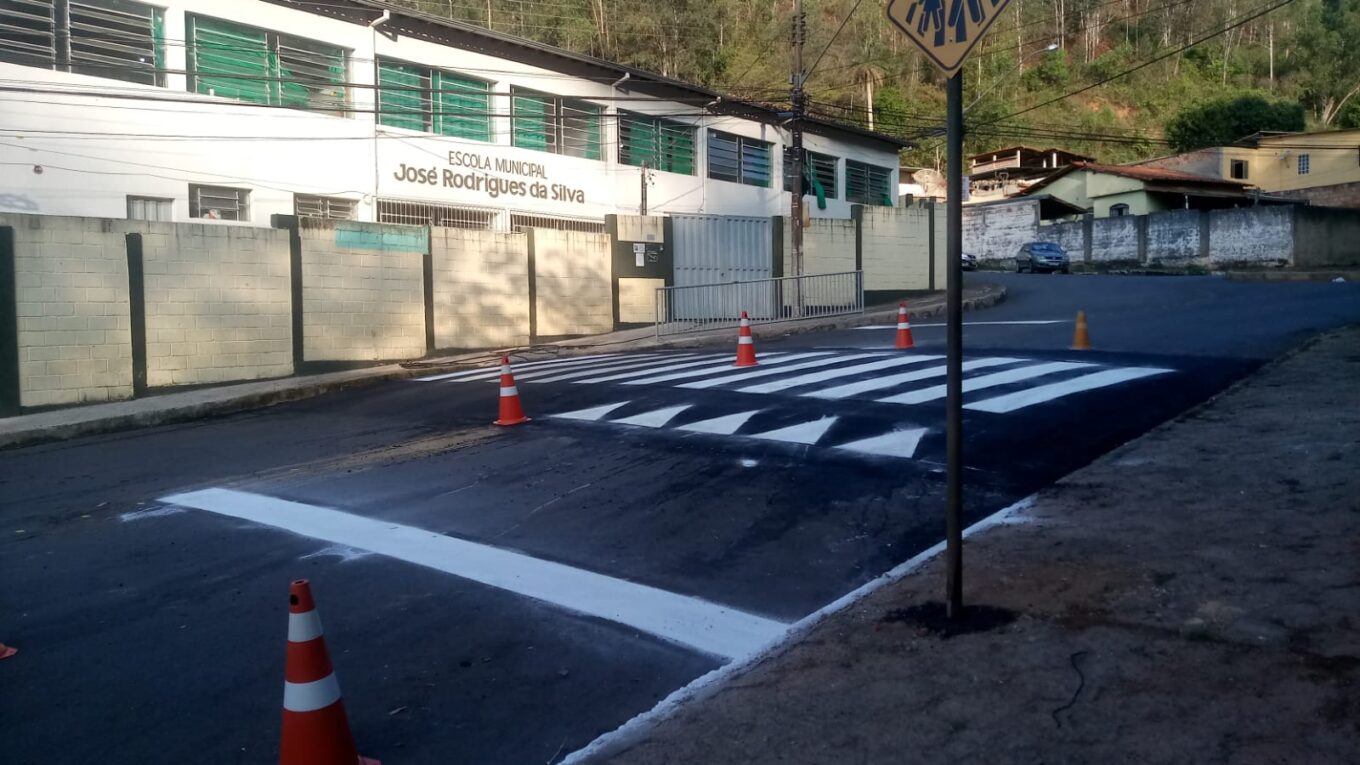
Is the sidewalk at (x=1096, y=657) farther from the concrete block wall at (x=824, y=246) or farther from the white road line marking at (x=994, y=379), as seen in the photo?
the concrete block wall at (x=824, y=246)

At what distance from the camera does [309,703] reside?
3.74 metres

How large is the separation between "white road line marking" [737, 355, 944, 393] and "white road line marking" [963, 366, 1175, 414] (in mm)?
2457

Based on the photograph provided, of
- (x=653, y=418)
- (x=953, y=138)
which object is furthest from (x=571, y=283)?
(x=953, y=138)

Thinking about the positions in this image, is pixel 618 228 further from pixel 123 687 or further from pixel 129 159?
pixel 123 687

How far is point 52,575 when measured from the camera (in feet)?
22.0

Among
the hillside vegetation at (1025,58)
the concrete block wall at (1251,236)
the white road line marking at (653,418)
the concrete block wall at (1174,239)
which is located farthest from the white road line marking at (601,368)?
the concrete block wall at (1174,239)

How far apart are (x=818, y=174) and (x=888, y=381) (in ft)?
84.3

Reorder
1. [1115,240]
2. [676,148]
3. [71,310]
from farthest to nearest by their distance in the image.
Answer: [1115,240] < [676,148] < [71,310]

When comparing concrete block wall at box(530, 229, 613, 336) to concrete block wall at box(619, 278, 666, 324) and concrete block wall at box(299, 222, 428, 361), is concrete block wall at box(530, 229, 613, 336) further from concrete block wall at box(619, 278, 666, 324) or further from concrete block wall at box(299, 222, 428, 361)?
concrete block wall at box(299, 222, 428, 361)

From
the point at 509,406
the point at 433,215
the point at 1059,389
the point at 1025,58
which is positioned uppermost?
the point at 1025,58

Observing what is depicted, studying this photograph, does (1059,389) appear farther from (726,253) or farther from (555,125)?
(555,125)

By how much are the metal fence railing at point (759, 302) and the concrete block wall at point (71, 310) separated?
34.3 ft

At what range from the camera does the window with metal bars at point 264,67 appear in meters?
21.3

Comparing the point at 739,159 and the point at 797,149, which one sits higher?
the point at 739,159
